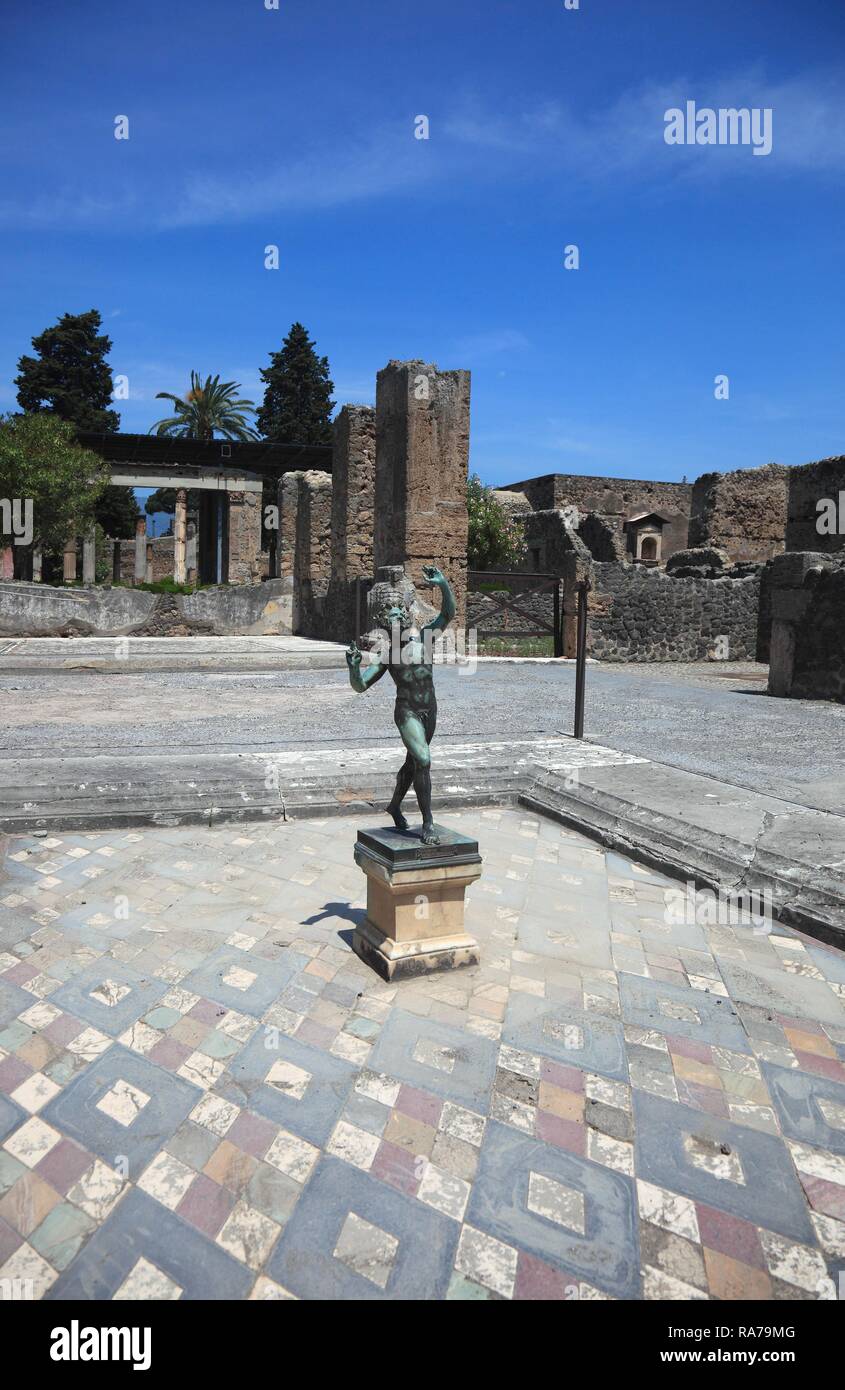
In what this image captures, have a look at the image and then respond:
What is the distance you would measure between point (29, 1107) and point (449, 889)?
148cm

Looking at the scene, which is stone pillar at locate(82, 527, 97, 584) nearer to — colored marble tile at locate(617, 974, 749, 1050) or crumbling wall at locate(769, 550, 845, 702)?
crumbling wall at locate(769, 550, 845, 702)

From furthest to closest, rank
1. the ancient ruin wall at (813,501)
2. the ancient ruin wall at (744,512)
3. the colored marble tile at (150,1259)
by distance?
the ancient ruin wall at (744,512) < the ancient ruin wall at (813,501) < the colored marble tile at (150,1259)

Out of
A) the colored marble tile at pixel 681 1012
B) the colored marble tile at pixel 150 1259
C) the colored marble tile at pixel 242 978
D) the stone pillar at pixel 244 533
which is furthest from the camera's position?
the stone pillar at pixel 244 533

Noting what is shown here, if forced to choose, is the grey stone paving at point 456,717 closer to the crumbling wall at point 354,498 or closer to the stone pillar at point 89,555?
the crumbling wall at point 354,498

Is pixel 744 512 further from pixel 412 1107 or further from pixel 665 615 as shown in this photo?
pixel 412 1107

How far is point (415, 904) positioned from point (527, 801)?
7.76ft

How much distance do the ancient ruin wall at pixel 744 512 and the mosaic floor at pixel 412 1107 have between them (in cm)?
1997

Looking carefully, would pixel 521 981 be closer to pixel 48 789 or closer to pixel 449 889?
pixel 449 889

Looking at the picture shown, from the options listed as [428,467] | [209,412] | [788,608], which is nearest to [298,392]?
[209,412]

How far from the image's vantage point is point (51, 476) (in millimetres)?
22719

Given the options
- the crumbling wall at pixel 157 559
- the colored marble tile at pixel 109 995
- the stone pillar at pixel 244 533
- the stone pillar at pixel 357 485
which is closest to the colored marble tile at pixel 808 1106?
the colored marble tile at pixel 109 995

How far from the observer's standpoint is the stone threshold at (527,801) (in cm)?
380

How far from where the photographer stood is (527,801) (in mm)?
5258
